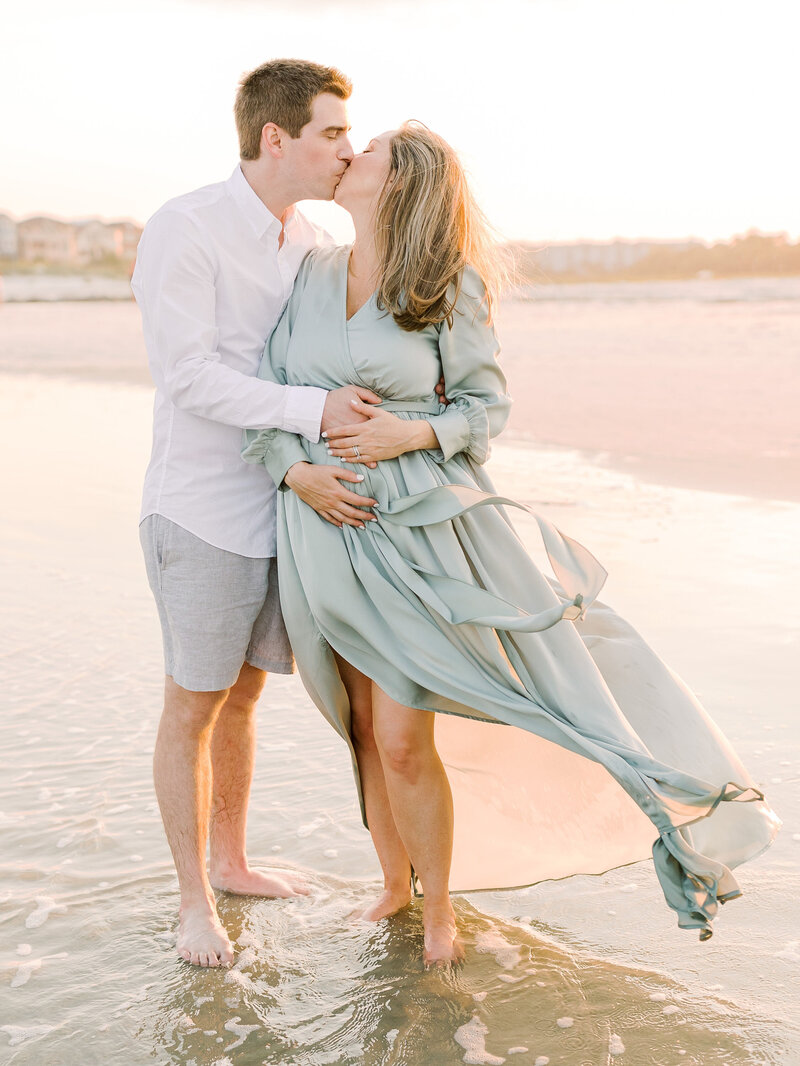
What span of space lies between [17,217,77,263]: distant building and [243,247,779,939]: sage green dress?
1371 inches

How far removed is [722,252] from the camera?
103 feet

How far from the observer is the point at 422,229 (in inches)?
108

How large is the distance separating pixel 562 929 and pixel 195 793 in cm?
103

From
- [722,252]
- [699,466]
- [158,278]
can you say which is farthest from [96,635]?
[722,252]

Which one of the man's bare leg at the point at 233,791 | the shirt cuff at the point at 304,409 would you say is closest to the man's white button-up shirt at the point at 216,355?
the shirt cuff at the point at 304,409

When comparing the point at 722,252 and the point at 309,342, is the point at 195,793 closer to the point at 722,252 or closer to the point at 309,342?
the point at 309,342

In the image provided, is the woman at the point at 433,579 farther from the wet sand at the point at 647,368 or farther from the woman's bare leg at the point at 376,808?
the wet sand at the point at 647,368

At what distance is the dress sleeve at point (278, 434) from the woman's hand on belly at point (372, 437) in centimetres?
10

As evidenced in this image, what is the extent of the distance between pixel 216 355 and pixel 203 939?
4.82ft

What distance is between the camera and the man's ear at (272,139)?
292 centimetres

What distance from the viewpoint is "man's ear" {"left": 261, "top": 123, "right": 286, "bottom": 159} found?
2.92 metres

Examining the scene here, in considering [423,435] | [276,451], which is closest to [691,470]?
[423,435]

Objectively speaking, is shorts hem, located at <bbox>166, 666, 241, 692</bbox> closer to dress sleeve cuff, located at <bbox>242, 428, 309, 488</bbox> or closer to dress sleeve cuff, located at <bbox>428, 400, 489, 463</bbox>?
dress sleeve cuff, located at <bbox>242, 428, 309, 488</bbox>

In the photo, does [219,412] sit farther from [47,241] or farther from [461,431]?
[47,241]
